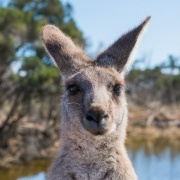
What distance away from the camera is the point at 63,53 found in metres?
3.92

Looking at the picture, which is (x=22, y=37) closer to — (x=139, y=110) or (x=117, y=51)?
(x=117, y=51)

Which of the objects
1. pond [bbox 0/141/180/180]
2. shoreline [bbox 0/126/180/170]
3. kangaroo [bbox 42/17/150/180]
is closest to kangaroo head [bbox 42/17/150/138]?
Result: kangaroo [bbox 42/17/150/180]

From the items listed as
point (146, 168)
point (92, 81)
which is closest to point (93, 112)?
point (92, 81)

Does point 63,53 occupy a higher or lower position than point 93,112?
higher

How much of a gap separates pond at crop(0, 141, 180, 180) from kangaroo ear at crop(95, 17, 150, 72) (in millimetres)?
15404

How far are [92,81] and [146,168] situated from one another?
795 inches

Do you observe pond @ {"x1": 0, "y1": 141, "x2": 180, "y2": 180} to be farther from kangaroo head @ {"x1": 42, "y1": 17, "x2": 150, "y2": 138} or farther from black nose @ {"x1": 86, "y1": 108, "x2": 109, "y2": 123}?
black nose @ {"x1": 86, "y1": 108, "x2": 109, "y2": 123}

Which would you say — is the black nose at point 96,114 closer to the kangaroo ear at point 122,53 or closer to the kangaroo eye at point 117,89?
the kangaroo eye at point 117,89

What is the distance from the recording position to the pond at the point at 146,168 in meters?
21.4

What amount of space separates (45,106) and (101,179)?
34373 millimetres

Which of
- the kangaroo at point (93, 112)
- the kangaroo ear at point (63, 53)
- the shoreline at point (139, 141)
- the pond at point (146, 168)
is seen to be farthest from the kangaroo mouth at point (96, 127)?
the shoreline at point (139, 141)

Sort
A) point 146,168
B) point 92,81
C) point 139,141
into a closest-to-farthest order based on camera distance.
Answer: point 92,81 < point 146,168 < point 139,141

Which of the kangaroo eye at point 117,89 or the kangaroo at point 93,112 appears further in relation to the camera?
the kangaroo eye at point 117,89

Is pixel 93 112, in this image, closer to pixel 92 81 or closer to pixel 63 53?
pixel 92 81
